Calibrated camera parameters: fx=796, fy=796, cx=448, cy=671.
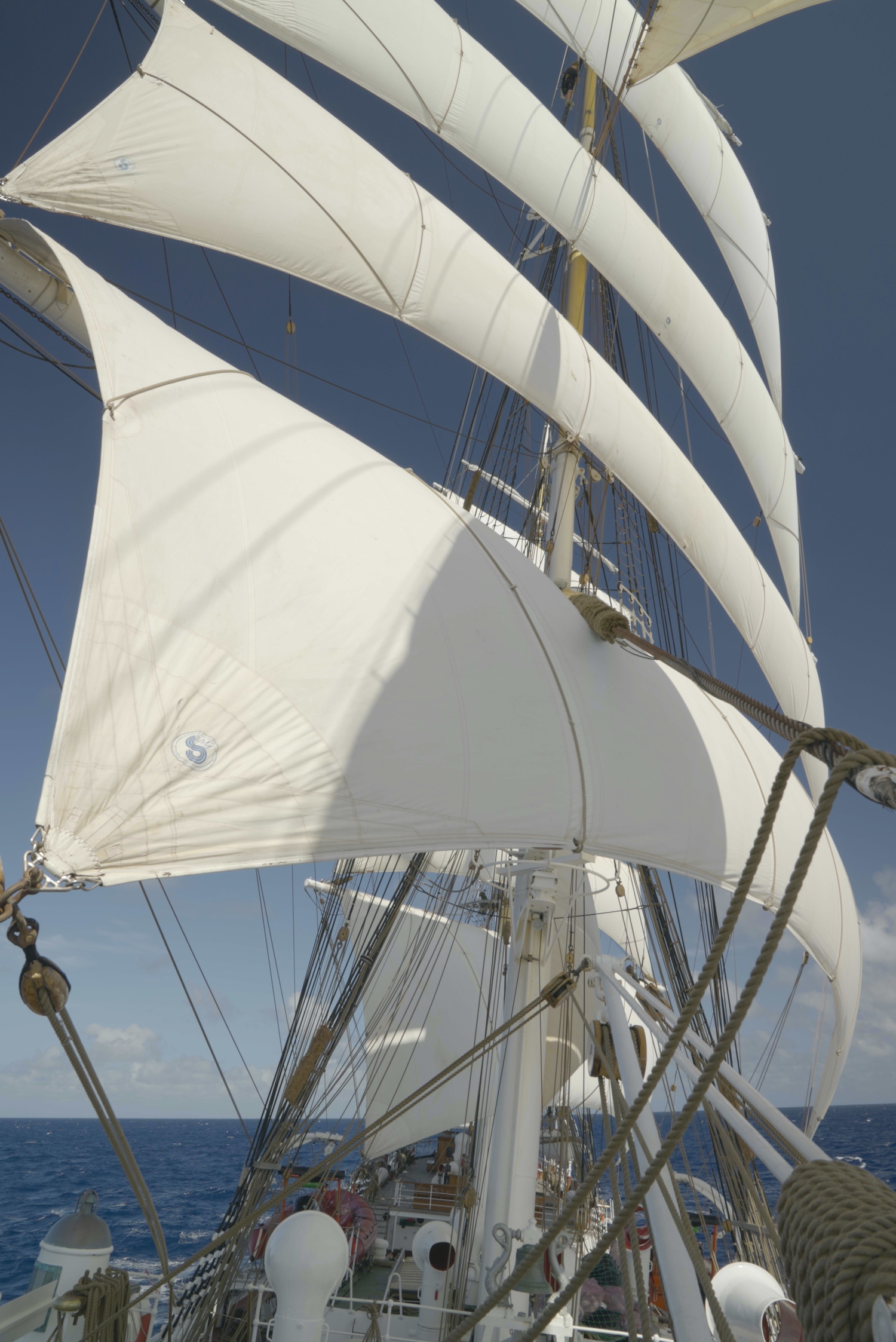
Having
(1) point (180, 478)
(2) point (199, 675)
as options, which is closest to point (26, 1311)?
(2) point (199, 675)

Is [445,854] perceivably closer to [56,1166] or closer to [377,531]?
[377,531]

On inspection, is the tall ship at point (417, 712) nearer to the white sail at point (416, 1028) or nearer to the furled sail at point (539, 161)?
the furled sail at point (539, 161)

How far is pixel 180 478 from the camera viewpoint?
459cm

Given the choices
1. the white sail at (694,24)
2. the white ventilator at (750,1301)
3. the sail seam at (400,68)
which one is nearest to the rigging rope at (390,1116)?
the white ventilator at (750,1301)

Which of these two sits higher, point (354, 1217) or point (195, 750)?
point (195, 750)

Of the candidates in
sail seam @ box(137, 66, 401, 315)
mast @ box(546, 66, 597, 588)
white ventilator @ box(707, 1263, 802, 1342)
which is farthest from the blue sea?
sail seam @ box(137, 66, 401, 315)

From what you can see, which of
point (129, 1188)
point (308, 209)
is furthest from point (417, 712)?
point (129, 1188)

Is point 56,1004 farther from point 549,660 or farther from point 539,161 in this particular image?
point 539,161

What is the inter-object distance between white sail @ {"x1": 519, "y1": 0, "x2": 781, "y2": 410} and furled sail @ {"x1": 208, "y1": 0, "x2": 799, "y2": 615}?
1.70 m

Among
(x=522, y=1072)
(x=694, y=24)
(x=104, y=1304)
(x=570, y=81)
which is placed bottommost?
(x=104, y=1304)

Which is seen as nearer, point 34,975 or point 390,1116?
point 34,975

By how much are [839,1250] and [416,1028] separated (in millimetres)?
20772

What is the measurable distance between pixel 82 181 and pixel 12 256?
106 cm

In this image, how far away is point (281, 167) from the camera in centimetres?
737
